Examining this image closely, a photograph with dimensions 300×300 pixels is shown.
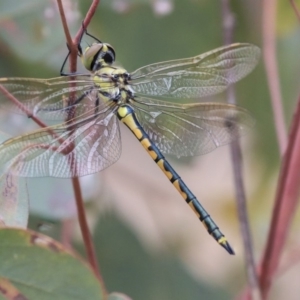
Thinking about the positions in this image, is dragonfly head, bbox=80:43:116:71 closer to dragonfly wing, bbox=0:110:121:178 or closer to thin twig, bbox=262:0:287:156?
dragonfly wing, bbox=0:110:121:178

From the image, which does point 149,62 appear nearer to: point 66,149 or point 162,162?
point 162,162

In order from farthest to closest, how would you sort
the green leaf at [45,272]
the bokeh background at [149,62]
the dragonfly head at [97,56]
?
the bokeh background at [149,62], the dragonfly head at [97,56], the green leaf at [45,272]

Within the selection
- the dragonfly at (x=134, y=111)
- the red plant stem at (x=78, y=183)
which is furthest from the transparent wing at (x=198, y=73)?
the red plant stem at (x=78, y=183)

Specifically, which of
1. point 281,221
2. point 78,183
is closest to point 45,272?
point 78,183

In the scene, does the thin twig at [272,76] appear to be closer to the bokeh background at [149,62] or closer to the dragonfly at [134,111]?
the dragonfly at [134,111]

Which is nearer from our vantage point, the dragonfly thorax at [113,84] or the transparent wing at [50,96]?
the transparent wing at [50,96]

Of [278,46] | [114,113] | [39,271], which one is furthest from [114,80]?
[278,46]
